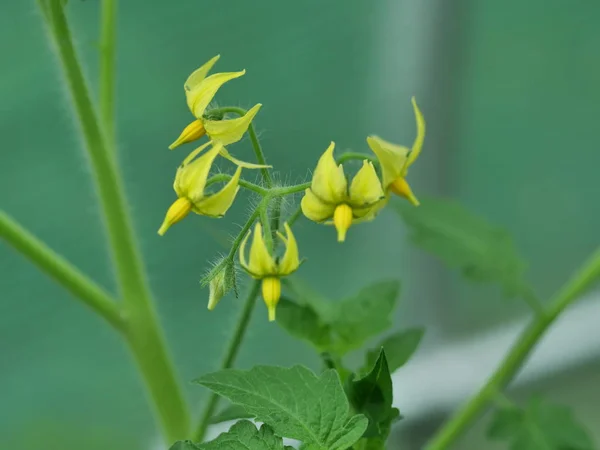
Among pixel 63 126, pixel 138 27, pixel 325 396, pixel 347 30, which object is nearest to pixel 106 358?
pixel 63 126

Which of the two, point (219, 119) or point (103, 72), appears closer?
point (219, 119)

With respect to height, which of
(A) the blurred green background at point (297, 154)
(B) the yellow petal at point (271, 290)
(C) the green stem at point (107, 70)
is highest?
(A) the blurred green background at point (297, 154)

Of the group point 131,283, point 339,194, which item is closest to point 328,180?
point 339,194

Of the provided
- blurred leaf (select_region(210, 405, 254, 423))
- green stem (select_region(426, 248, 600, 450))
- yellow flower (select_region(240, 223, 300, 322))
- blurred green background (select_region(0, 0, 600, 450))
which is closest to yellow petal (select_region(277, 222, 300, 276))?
yellow flower (select_region(240, 223, 300, 322))

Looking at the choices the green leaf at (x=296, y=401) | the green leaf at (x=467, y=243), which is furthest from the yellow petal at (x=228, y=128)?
the green leaf at (x=467, y=243)

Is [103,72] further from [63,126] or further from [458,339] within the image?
[458,339]

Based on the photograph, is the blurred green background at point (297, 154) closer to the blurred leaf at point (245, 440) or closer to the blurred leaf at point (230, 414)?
the blurred leaf at point (230, 414)
